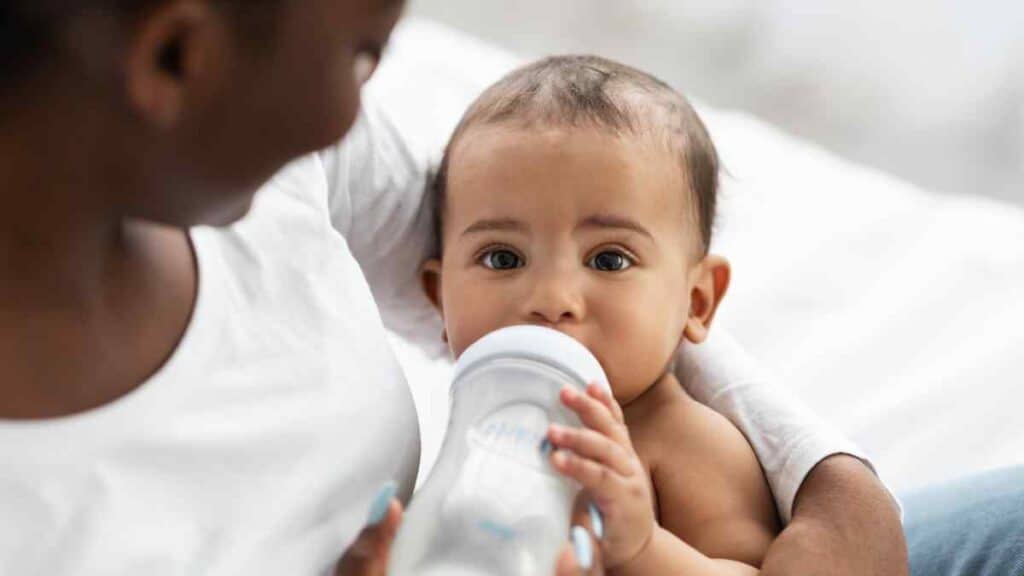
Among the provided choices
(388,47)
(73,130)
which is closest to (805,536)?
(388,47)

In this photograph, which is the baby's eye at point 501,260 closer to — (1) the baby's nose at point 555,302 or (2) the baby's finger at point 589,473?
(1) the baby's nose at point 555,302

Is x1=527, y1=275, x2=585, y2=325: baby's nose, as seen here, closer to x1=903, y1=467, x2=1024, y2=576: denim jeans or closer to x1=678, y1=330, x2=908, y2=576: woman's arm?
x1=678, y1=330, x2=908, y2=576: woman's arm

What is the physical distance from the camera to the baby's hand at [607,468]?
2.49 ft

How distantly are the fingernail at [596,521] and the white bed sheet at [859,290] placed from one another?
0.48 meters

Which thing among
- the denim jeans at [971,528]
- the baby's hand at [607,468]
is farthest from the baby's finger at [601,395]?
the denim jeans at [971,528]

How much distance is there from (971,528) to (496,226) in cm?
49

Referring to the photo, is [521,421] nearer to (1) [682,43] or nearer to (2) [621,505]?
(2) [621,505]

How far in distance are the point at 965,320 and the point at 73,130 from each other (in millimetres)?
1305

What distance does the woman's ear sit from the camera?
521 millimetres

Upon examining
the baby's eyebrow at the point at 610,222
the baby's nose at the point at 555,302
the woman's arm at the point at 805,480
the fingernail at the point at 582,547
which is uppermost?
the baby's eyebrow at the point at 610,222

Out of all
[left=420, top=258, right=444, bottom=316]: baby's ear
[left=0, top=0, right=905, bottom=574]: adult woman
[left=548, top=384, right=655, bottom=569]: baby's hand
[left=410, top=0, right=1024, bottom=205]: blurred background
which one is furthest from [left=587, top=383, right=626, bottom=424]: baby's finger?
[left=410, top=0, right=1024, bottom=205]: blurred background

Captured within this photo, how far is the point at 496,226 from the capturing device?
3.37 ft

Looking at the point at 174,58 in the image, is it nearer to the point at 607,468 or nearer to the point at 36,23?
the point at 36,23

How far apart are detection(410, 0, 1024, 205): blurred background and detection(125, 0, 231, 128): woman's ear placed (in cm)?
198
